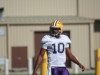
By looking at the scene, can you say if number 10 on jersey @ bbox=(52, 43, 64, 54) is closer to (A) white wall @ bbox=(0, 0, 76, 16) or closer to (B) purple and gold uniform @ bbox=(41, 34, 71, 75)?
(B) purple and gold uniform @ bbox=(41, 34, 71, 75)

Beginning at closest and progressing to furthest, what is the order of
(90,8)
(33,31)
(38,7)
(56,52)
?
(56,52) → (33,31) → (90,8) → (38,7)

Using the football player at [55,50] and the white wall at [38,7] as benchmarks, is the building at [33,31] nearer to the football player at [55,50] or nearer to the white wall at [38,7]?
the white wall at [38,7]

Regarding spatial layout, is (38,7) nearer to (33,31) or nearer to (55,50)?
(33,31)

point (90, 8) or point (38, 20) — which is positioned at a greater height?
point (90, 8)

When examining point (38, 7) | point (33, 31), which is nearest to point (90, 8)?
point (38, 7)

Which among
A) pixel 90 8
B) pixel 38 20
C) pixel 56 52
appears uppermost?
pixel 90 8

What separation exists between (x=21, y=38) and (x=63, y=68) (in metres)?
19.0

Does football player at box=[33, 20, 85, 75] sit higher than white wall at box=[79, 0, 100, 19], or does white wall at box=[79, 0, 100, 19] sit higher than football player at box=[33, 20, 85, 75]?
white wall at box=[79, 0, 100, 19]

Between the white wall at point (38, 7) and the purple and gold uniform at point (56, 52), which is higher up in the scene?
the white wall at point (38, 7)

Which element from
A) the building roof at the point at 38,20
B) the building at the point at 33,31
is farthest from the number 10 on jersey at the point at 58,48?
the building roof at the point at 38,20

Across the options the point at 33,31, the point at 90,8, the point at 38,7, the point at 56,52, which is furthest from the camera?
the point at 38,7

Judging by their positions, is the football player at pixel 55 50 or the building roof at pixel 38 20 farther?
the building roof at pixel 38 20

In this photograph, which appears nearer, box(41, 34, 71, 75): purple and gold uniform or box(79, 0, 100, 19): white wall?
box(41, 34, 71, 75): purple and gold uniform

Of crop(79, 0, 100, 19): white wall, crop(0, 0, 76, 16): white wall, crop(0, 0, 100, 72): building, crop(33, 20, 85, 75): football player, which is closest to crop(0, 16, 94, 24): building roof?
crop(0, 0, 100, 72): building
